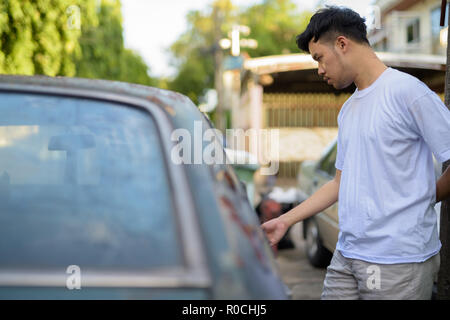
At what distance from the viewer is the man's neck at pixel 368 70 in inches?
82.3

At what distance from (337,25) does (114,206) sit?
1299 mm

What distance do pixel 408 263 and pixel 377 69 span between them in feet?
2.51

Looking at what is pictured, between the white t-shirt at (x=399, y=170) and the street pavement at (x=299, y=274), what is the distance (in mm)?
2765

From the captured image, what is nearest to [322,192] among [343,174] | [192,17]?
[343,174]

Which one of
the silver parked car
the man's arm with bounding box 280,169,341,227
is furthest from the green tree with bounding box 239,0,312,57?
the silver parked car

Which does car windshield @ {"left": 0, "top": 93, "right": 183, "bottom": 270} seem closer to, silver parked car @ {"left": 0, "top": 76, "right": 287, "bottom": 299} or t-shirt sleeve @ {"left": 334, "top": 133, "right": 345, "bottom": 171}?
silver parked car @ {"left": 0, "top": 76, "right": 287, "bottom": 299}

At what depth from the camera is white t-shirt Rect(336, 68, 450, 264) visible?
1884 millimetres

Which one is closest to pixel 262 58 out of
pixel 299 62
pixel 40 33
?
pixel 299 62

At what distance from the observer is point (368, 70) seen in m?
2.10

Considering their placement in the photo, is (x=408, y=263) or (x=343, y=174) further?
(x=343, y=174)

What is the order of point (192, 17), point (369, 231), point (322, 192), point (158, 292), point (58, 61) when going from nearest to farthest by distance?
point (158, 292) → point (369, 231) → point (322, 192) → point (58, 61) → point (192, 17)

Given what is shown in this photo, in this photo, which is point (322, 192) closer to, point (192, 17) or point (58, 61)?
point (58, 61)

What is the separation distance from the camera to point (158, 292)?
1184mm
